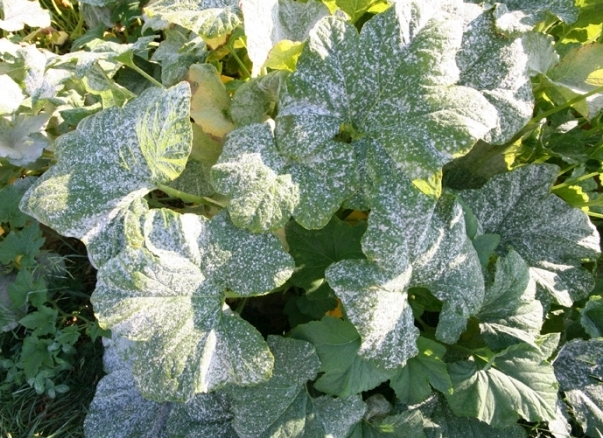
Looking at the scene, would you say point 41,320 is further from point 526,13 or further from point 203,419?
point 526,13

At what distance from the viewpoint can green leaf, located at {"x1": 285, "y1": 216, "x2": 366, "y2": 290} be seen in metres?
1.50

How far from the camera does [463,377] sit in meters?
1.42

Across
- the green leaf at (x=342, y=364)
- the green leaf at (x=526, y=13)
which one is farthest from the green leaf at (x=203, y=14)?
the green leaf at (x=342, y=364)

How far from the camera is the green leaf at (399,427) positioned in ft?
4.82

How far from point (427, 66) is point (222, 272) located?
2.10ft

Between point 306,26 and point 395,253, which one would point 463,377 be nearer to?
point 395,253

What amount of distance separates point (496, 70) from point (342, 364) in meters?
0.80

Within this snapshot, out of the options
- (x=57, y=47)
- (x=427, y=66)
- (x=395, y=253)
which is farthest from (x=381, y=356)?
(x=57, y=47)

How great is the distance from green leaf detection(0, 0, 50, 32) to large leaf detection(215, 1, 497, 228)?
124 cm

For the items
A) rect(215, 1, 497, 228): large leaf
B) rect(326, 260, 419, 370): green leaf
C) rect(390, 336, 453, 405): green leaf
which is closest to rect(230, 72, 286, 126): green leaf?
rect(215, 1, 497, 228): large leaf

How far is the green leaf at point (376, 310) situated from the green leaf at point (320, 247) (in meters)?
0.19

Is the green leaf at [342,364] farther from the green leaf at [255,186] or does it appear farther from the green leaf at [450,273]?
the green leaf at [255,186]

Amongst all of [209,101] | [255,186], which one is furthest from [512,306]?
[209,101]

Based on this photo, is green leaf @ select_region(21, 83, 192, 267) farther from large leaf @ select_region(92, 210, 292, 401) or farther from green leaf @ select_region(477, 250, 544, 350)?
green leaf @ select_region(477, 250, 544, 350)
